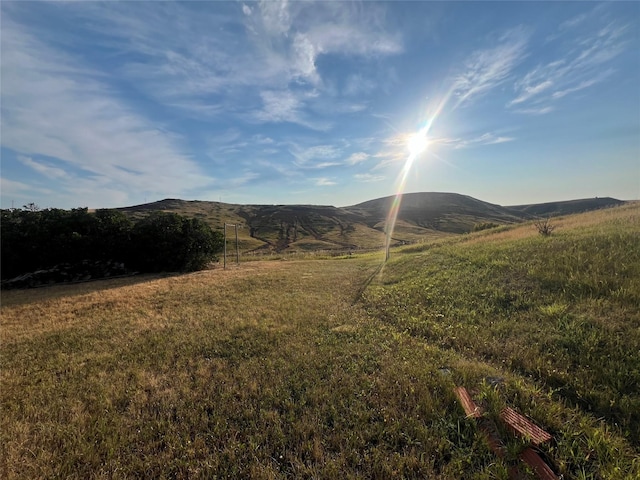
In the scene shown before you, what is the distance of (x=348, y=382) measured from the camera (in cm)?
647

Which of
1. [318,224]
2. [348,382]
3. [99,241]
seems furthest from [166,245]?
[318,224]

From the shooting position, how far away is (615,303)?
7738 millimetres

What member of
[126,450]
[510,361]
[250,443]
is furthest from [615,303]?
[126,450]

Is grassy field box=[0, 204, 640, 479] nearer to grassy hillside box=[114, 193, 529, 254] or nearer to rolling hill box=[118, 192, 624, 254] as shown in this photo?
rolling hill box=[118, 192, 624, 254]

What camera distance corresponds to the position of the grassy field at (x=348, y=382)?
4.41 meters

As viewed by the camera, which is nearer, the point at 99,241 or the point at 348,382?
the point at 348,382

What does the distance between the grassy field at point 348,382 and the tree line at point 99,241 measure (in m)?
17.5

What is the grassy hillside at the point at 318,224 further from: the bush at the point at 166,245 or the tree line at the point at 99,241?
the tree line at the point at 99,241

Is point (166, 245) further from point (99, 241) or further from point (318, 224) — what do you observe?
point (318, 224)

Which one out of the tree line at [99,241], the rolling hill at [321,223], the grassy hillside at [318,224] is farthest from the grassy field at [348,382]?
the grassy hillside at [318,224]

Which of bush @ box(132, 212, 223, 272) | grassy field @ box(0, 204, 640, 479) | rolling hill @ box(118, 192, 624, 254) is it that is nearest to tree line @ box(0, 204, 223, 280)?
bush @ box(132, 212, 223, 272)

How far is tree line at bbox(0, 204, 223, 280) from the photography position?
25.5m

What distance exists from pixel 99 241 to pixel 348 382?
31720 millimetres

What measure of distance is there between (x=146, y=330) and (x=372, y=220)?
170m
